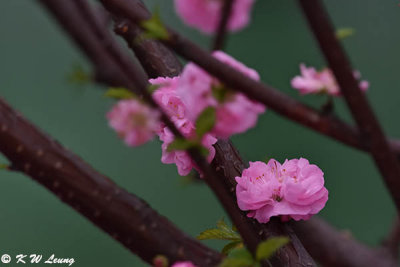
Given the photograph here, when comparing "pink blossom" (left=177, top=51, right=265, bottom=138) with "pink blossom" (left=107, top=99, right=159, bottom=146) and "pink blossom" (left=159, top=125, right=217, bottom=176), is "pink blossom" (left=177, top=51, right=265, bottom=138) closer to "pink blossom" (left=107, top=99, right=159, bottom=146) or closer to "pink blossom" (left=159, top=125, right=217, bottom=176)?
"pink blossom" (left=107, top=99, right=159, bottom=146)

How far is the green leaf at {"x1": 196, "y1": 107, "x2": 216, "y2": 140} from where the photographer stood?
25 centimetres

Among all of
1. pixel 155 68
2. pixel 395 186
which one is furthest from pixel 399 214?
pixel 155 68

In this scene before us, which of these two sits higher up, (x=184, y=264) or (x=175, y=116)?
(x=175, y=116)

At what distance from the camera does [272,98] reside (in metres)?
0.24

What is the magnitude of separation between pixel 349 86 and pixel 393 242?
0.26 feet

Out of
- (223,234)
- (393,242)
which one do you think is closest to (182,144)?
(393,242)

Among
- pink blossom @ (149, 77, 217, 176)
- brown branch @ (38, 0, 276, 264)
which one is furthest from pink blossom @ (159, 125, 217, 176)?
brown branch @ (38, 0, 276, 264)

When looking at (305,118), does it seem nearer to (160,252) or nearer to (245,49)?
(160,252)

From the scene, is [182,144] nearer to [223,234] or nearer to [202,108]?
[202,108]

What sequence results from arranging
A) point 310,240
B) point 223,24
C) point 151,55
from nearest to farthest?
point 223,24
point 310,240
point 151,55

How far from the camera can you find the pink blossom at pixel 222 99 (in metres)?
0.25

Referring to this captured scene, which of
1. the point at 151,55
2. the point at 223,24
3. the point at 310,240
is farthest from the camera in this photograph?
the point at 151,55

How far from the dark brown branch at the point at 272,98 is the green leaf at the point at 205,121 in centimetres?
2

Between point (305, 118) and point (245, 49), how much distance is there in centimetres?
128
